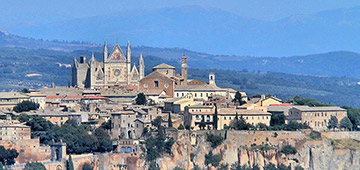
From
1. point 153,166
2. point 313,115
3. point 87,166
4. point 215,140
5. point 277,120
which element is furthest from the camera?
point 313,115

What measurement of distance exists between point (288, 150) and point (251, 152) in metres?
2.89

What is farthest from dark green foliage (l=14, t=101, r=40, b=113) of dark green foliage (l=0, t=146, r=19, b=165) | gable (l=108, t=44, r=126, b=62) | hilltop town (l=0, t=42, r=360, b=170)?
gable (l=108, t=44, r=126, b=62)

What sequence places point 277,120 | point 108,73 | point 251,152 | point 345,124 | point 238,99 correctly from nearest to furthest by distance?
point 251,152, point 277,120, point 345,124, point 238,99, point 108,73

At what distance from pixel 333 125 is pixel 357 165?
4.43 metres

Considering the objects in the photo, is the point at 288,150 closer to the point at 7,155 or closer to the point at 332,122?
the point at 332,122

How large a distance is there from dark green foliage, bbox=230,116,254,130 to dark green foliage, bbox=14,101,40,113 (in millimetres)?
14750

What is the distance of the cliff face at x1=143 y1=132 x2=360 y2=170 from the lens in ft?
212

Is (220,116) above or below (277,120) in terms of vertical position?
above

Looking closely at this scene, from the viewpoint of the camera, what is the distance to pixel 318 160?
224 feet

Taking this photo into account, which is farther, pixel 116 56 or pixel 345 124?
pixel 116 56

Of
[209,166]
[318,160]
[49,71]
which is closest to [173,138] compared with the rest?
[209,166]

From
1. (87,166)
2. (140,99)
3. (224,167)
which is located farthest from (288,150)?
(140,99)

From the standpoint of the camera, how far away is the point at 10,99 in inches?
2972

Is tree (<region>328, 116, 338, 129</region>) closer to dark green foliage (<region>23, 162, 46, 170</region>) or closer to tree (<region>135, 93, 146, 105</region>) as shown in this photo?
tree (<region>135, 93, 146, 105</region>)
